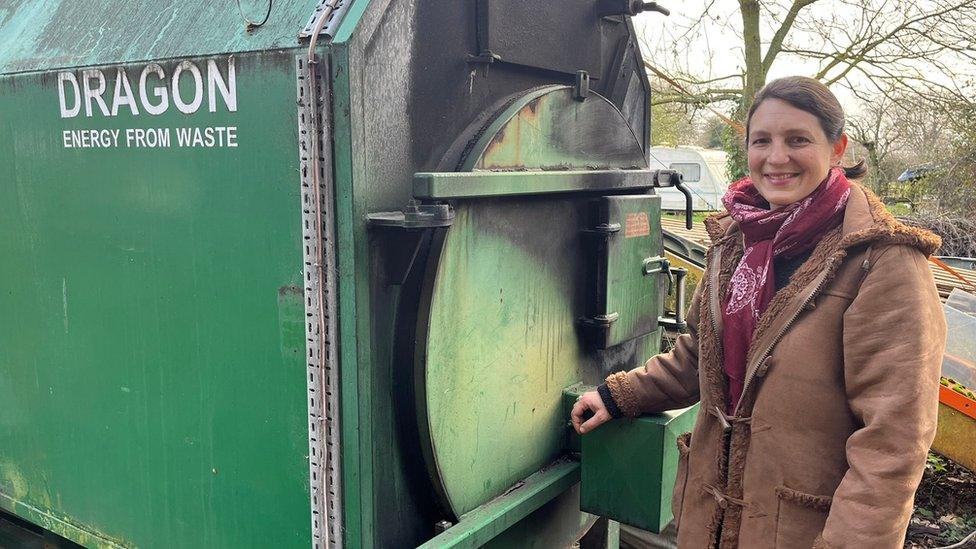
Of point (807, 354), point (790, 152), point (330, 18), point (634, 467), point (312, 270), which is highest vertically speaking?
point (330, 18)

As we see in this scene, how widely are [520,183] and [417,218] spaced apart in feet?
1.49

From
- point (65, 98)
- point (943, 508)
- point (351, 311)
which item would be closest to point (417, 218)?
point (351, 311)

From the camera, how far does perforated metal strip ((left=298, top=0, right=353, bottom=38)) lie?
6.50 feet

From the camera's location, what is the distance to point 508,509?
2.48 meters

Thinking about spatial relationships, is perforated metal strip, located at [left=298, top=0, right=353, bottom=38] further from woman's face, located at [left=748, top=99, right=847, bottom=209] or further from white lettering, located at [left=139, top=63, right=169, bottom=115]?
woman's face, located at [left=748, top=99, right=847, bottom=209]

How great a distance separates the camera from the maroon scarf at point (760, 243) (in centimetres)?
179

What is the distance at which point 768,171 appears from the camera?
6.07 feet

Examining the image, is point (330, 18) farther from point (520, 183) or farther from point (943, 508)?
point (943, 508)

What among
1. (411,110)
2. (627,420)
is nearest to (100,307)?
(411,110)

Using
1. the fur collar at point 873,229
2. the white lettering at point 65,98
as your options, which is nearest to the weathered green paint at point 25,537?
the white lettering at point 65,98

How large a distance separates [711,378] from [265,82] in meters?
1.34

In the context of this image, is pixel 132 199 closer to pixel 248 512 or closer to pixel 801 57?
pixel 248 512

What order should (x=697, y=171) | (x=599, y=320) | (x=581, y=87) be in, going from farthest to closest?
(x=697, y=171) → (x=599, y=320) → (x=581, y=87)

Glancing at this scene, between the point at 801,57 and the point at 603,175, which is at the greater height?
the point at 801,57
